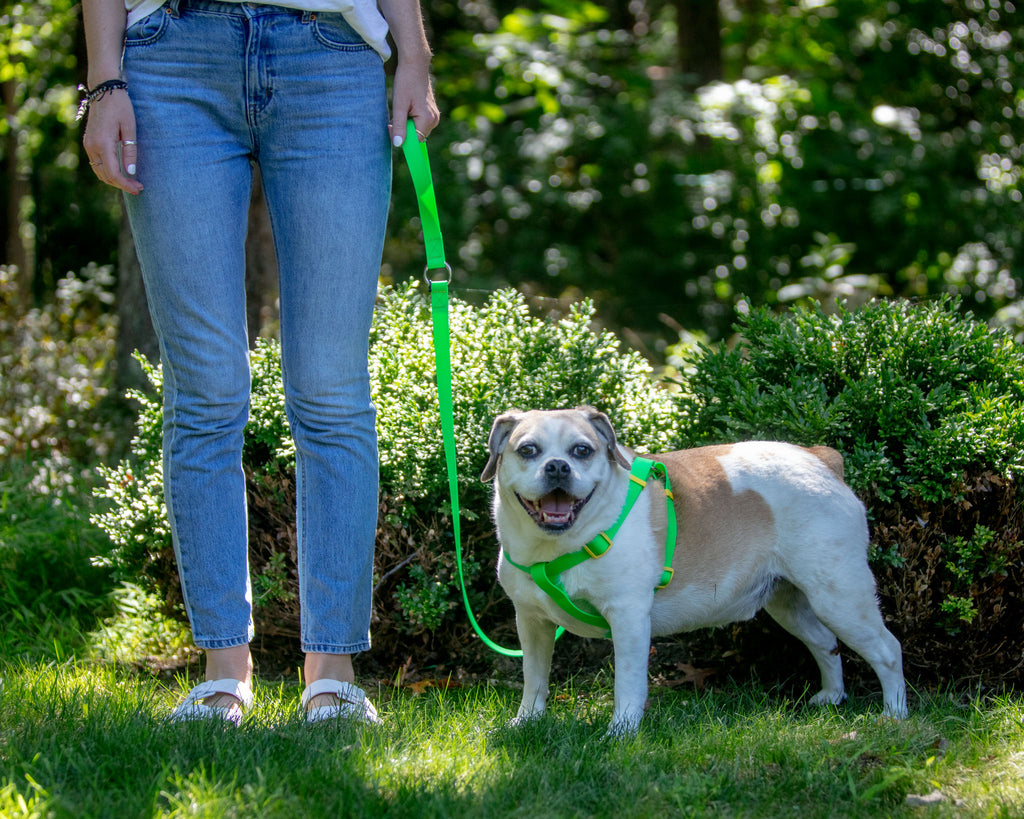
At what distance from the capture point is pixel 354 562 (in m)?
2.83

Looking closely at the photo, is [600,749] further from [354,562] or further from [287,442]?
[287,442]

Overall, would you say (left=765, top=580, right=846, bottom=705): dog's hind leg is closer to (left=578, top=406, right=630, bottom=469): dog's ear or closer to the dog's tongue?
(left=578, top=406, right=630, bottom=469): dog's ear

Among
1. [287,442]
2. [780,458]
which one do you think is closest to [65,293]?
[287,442]

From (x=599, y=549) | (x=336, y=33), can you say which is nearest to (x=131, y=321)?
(x=336, y=33)

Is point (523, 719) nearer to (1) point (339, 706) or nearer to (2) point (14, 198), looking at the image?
(1) point (339, 706)

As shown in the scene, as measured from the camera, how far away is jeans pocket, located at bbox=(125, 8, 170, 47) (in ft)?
8.57

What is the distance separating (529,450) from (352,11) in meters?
1.29

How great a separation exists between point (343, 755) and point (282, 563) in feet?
4.25

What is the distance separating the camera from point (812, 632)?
133 inches

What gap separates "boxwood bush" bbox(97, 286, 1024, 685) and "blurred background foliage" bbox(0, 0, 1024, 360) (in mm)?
4678

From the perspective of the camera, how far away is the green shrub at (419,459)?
361 centimetres

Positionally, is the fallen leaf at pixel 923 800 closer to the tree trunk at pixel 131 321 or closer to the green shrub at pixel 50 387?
the tree trunk at pixel 131 321

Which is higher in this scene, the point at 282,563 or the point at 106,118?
the point at 106,118

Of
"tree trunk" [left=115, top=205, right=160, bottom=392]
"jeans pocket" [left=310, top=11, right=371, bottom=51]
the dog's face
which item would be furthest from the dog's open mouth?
"tree trunk" [left=115, top=205, right=160, bottom=392]
